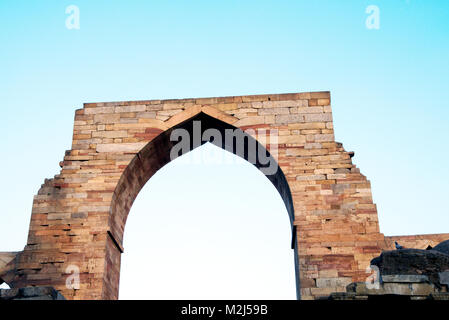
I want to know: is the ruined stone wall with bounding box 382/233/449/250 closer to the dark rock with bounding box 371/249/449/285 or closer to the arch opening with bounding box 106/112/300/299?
the arch opening with bounding box 106/112/300/299

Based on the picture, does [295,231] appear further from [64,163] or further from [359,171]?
[64,163]

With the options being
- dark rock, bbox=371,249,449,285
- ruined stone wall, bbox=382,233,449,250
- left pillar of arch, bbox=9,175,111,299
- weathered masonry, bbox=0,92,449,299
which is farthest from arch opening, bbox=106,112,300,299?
dark rock, bbox=371,249,449,285

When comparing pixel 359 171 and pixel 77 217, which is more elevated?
pixel 359 171

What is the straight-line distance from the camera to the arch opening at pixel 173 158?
33.5 feet

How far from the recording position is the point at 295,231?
31.3 feet

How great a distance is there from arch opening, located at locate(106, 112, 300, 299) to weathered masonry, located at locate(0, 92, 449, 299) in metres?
0.03

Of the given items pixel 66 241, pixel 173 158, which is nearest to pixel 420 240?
pixel 173 158

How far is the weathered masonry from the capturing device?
30.3 ft

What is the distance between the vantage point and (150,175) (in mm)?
11539

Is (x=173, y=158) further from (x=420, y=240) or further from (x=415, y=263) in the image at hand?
(x=415, y=263)

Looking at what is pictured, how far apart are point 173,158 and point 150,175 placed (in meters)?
0.59

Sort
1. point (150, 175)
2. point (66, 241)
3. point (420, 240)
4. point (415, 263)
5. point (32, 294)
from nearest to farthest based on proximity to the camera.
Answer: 1. point (32, 294)
2. point (415, 263)
3. point (66, 241)
4. point (420, 240)
5. point (150, 175)

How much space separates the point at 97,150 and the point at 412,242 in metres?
6.56
